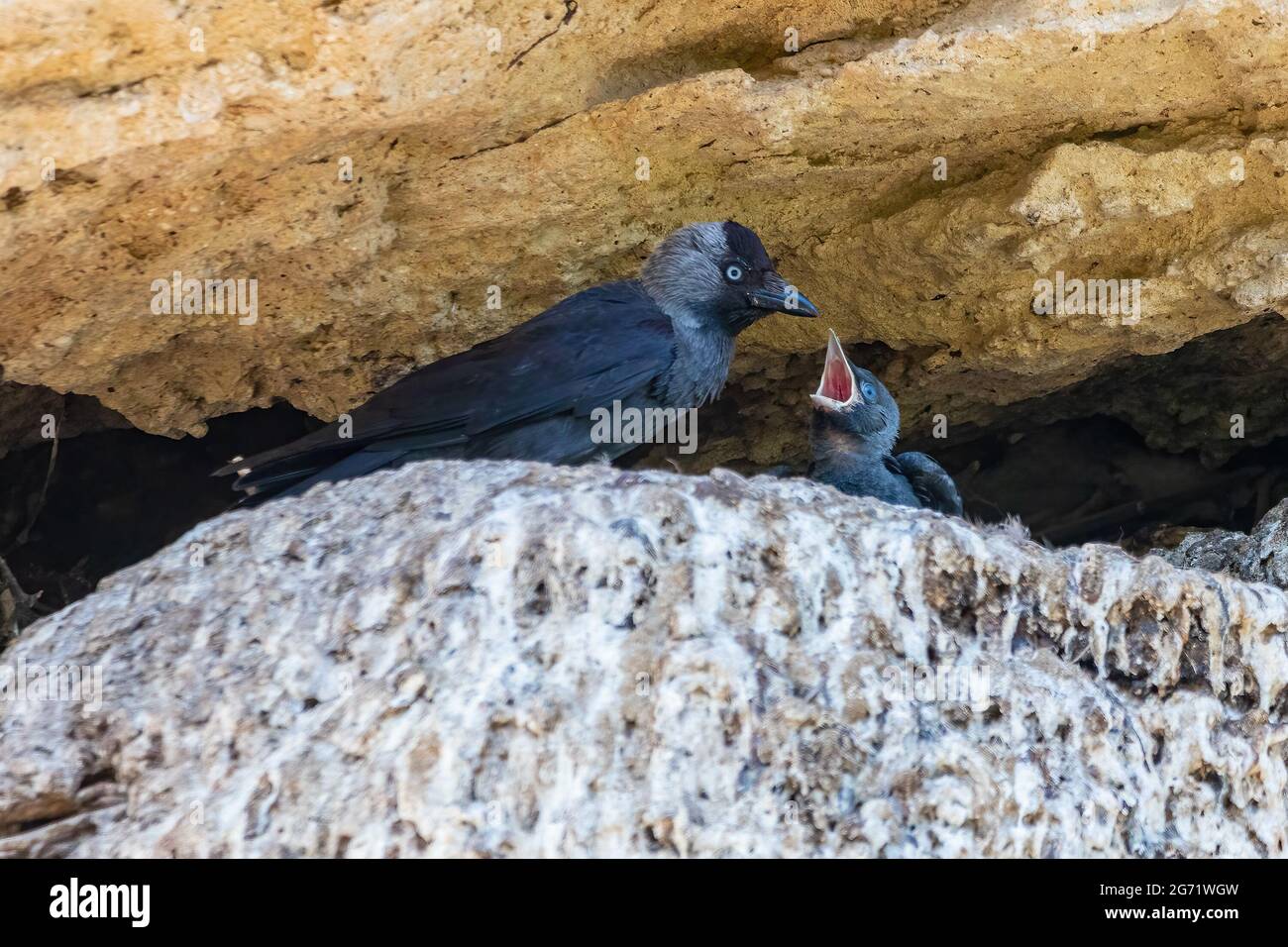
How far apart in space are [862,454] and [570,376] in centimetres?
108

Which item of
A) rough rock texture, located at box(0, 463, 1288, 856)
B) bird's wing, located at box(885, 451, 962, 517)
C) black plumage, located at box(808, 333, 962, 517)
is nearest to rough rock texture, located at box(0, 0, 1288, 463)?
black plumage, located at box(808, 333, 962, 517)

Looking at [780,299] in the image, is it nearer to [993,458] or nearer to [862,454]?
[862,454]

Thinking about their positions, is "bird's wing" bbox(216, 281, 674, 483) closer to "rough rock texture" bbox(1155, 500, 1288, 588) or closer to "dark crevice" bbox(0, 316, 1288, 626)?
"dark crevice" bbox(0, 316, 1288, 626)

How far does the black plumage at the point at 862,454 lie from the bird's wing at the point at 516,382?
595 mm

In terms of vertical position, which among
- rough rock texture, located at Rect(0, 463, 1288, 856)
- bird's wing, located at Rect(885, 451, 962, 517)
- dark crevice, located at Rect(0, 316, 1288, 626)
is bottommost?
rough rock texture, located at Rect(0, 463, 1288, 856)

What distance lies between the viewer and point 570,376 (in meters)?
4.43

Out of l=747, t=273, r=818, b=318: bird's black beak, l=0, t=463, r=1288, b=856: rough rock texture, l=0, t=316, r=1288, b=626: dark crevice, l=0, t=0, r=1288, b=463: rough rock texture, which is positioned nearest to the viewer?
l=0, t=463, r=1288, b=856: rough rock texture

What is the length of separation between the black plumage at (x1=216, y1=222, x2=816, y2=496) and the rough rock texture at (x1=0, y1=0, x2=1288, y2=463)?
18 cm

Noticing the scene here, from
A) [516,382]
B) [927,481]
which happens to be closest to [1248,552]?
[927,481]

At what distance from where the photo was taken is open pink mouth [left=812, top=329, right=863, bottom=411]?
4.71 metres

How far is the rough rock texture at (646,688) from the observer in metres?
2.82

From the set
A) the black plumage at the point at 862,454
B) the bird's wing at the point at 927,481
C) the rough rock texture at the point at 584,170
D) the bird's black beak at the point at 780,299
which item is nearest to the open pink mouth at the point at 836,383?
the black plumage at the point at 862,454

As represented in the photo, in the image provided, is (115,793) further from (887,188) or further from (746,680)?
(887,188)

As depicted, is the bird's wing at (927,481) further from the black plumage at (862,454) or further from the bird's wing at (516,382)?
the bird's wing at (516,382)
